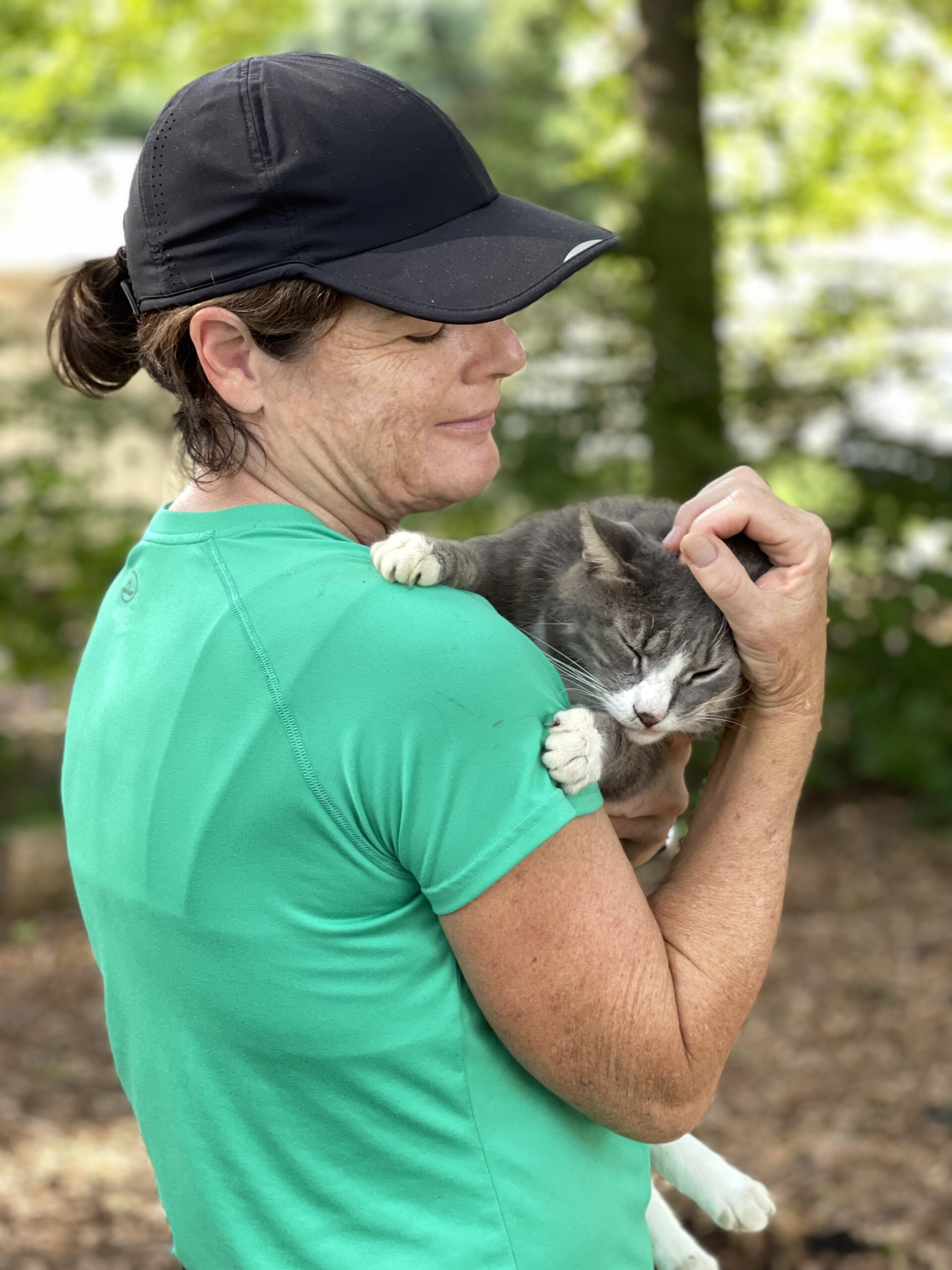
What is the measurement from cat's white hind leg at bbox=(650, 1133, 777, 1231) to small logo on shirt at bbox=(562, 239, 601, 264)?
128 cm

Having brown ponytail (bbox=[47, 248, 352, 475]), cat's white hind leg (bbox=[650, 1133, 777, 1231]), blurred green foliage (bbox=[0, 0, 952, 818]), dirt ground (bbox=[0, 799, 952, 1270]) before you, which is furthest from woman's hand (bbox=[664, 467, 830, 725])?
blurred green foliage (bbox=[0, 0, 952, 818])

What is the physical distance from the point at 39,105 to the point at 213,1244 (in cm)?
836

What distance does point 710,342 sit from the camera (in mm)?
7215

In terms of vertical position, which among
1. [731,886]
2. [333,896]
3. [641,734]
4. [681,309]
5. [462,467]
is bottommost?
[681,309]

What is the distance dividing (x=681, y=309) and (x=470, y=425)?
5.77m

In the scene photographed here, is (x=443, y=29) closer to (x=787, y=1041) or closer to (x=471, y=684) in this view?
(x=787, y=1041)

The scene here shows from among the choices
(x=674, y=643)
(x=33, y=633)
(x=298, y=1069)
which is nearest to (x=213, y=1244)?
(x=298, y=1069)

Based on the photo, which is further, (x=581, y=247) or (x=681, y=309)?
(x=681, y=309)

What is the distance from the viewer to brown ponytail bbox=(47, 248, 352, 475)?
1.59m

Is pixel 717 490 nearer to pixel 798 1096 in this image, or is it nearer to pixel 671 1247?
pixel 671 1247

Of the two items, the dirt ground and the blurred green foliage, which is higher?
the blurred green foliage

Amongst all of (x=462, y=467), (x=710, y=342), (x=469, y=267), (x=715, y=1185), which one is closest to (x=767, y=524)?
(x=462, y=467)

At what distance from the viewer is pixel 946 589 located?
22.5ft

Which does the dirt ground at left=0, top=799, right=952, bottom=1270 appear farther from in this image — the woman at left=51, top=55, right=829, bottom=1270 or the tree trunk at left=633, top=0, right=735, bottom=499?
the woman at left=51, top=55, right=829, bottom=1270
